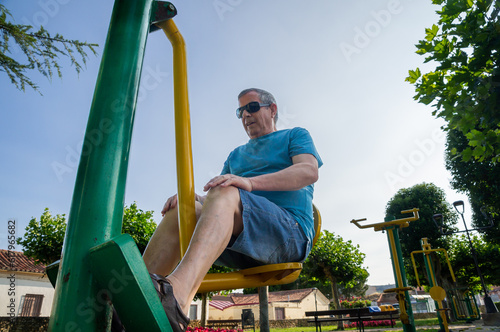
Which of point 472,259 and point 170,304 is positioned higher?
point 472,259

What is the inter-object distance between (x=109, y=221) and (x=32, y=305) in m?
21.4

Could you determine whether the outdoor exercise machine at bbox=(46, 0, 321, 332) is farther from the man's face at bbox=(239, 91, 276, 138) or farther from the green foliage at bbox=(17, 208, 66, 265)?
the green foliage at bbox=(17, 208, 66, 265)

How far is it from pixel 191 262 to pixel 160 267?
421 mm

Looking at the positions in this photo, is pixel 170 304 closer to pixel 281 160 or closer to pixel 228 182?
pixel 228 182

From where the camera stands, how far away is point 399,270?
4895mm

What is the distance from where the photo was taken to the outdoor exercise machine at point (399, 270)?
470 centimetres

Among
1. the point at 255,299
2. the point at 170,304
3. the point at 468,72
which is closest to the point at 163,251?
the point at 170,304

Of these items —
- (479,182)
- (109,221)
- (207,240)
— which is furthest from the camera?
(479,182)

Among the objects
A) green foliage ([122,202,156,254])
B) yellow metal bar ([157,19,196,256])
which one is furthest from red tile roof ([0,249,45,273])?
yellow metal bar ([157,19,196,256])

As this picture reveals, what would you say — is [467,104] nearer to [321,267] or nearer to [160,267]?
[160,267]

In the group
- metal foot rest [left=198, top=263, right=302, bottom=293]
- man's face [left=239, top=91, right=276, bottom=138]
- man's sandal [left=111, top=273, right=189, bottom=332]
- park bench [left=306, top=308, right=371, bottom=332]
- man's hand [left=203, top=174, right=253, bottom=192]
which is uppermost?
man's face [left=239, top=91, right=276, bottom=138]

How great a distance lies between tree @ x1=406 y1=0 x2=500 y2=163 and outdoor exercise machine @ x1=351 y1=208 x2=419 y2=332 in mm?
1779

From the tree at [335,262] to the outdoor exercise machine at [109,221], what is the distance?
18825mm

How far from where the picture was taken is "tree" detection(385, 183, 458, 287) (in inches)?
809
